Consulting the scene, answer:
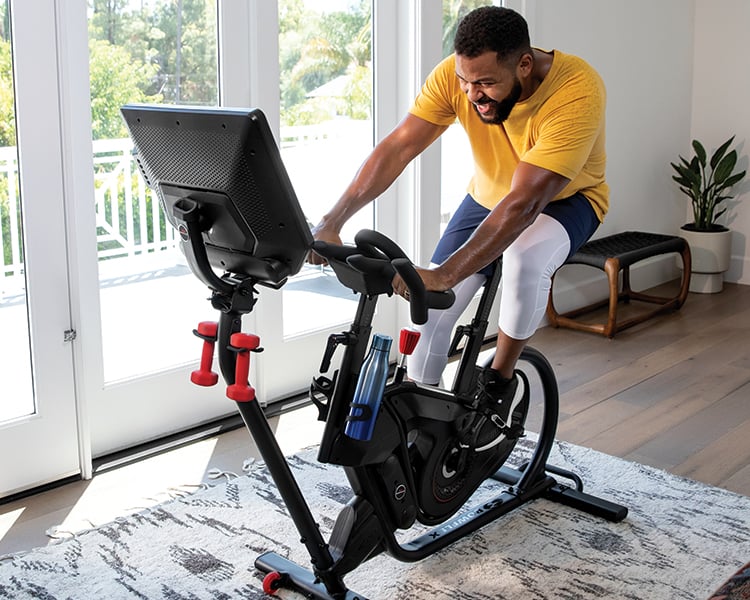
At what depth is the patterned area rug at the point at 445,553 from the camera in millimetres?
2305

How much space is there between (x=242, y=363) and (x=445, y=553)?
91 centimetres

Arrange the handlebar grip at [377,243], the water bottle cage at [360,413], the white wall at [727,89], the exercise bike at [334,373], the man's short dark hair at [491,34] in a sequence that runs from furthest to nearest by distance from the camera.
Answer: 1. the white wall at [727,89]
2. the man's short dark hair at [491,34]
3. the water bottle cage at [360,413]
4. the handlebar grip at [377,243]
5. the exercise bike at [334,373]

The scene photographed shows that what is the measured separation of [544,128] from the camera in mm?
2283

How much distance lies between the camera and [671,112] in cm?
551

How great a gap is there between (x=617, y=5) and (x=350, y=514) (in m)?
3.58

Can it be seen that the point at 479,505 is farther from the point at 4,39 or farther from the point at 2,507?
the point at 4,39

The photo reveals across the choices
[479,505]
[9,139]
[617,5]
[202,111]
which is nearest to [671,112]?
[617,5]

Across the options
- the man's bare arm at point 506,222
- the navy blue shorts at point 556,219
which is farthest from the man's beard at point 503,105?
the navy blue shorts at point 556,219

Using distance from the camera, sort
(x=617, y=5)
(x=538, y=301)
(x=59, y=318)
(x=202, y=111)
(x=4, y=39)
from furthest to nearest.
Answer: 1. (x=617, y=5)
2. (x=59, y=318)
3. (x=4, y=39)
4. (x=538, y=301)
5. (x=202, y=111)

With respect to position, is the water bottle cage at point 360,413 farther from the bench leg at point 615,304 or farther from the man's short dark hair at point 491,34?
the bench leg at point 615,304

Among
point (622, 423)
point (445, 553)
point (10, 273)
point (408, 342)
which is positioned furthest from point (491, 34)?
point (622, 423)

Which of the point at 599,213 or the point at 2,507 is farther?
the point at 2,507

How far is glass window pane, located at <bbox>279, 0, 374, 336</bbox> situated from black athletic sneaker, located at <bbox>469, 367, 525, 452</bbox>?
1.28 m

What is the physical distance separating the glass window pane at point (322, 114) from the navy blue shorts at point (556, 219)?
3.70 ft
